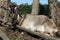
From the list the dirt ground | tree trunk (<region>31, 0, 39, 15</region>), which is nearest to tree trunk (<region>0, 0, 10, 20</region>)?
the dirt ground

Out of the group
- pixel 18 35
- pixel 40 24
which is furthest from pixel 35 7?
pixel 18 35

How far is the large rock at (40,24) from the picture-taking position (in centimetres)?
1009

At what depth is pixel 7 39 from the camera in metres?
8.84

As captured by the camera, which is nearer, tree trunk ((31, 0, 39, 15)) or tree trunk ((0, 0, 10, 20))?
tree trunk ((0, 0, 10, 20))

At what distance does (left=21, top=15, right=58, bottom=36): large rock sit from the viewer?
10.1 m

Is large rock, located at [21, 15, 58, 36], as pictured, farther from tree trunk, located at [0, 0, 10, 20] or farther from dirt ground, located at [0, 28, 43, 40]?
tree trunk, located at [0, 0, 10, 20]

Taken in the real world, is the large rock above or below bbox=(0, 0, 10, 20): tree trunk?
below

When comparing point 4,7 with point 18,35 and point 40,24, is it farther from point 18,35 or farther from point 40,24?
point 40,24

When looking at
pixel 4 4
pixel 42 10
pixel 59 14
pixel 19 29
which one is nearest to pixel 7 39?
pixel 19 29

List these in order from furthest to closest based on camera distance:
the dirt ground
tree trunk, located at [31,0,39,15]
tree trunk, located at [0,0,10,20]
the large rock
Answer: tree trunk, located at [31,0,39,15], the large rock, tree trunk, located at [0,0,10,20], the dirt ground

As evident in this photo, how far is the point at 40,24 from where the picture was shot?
1038cm

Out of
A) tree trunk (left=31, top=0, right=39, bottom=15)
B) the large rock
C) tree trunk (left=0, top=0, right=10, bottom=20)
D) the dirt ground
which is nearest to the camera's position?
the dirt ground

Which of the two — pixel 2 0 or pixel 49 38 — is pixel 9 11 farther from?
pixel 49 38

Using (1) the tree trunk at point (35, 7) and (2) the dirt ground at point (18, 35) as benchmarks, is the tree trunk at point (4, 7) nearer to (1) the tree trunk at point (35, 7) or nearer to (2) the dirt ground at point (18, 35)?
(2) the dirt ground at point (18, 35)
